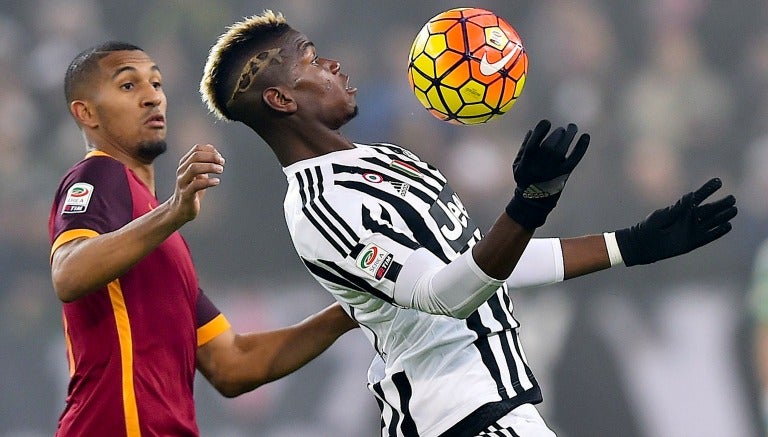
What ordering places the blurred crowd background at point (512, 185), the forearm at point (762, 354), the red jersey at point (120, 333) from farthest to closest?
the blurred crowd background at point (512, 185) < the forearm at point (762, 354) < the red jersey at point (120, 333)

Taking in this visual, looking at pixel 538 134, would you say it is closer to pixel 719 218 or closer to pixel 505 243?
pixel 505 243

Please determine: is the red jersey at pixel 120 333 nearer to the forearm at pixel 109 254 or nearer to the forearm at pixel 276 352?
the forearm at pixel 109 254

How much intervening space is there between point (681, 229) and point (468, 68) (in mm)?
791

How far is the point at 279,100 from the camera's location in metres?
3.34

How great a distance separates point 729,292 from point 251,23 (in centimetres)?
355

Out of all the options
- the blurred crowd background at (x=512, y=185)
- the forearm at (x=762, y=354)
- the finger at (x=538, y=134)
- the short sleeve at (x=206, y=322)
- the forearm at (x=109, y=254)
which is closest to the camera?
the finger at (x=538, y=134)

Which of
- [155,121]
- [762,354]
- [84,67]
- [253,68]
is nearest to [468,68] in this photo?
[253,68]

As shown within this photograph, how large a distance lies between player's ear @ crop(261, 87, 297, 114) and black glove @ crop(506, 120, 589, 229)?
3.16 ft

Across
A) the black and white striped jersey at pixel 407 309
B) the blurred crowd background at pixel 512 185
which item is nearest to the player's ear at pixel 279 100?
the black and white striped jersey at pixel 407 309

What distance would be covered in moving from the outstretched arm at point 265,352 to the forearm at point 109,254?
2.50 ft

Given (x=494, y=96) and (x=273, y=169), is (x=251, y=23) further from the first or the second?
(x=273, y=169)

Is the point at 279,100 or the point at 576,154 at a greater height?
the point at 279,100

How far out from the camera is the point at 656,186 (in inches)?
244

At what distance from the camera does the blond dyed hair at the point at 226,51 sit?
3.43 metres
